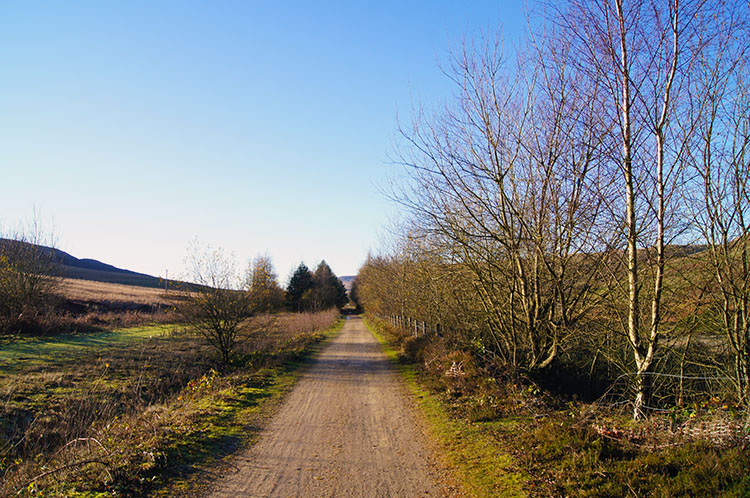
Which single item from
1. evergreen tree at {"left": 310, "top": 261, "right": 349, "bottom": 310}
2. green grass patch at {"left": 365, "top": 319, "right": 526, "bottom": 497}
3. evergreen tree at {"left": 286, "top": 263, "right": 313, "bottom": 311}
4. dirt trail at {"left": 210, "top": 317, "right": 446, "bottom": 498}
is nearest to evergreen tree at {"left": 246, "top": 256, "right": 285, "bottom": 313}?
dirt trail at {"left": 210, "top": 317, "right": 446, "bottom": 498}

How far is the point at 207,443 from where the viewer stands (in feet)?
20.2

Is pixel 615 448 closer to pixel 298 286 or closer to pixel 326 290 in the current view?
pixel 298 286

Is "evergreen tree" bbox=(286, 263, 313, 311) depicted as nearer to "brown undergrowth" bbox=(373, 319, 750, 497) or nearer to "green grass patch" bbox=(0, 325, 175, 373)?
"green grass patch" bbox=(0, 325, 175, 373)

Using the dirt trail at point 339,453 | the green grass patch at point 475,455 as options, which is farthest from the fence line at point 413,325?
the green grass patch at point 475,455

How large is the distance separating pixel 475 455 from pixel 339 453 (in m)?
1.86

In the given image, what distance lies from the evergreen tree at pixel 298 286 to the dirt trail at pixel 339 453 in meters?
53.7

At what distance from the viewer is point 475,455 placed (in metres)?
5.61

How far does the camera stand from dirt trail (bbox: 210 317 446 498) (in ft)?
15.3

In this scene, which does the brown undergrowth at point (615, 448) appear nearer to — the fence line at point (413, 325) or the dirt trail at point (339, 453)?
the dirt trail at point (339, 453)

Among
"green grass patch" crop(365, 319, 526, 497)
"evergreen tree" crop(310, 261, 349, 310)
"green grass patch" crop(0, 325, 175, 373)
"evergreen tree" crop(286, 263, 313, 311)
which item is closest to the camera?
"green grass patch" crop(365, 319, 526, 497)

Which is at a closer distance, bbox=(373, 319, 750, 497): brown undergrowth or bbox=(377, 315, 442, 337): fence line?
bbox=(373, 319, 750, 497): brown undergrowth

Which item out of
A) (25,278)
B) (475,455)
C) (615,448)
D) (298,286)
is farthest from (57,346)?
(298,286)

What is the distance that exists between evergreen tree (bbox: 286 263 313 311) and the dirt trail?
53.7m

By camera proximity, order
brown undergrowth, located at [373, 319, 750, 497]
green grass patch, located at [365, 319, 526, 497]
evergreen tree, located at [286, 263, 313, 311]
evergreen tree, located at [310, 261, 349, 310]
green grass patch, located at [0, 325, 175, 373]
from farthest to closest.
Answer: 1. evergreen tree, located at [286, 263, 313, 311]
2. evergreen tree, located at [310, 261, 349, 310]
3. green grass patch, located at [0, 325, 175, 373]
4. green grass patch, located at [365, 319, 526, 497]
5. brown undergrowth, located at [373, 319, 750, 497]
